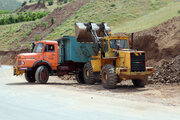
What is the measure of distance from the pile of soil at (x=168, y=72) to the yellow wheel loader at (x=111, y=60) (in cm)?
195

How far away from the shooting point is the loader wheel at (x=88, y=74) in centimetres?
1859

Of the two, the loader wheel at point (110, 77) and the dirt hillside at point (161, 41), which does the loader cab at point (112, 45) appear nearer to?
the loader wheel at point (110, 77)

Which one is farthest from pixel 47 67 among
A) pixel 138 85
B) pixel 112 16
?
pixel 112 16

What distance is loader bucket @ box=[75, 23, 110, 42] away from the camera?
19.3m

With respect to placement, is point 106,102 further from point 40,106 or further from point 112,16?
point 112,16

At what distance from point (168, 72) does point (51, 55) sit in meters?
8.04

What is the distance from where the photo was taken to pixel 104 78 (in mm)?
16656

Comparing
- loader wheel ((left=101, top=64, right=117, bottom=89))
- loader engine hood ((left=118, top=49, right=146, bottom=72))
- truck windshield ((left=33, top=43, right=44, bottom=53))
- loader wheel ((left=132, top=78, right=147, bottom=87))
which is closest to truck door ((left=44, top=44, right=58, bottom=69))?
truck windshield ((left=33, top=43, right=44, bottom=53))

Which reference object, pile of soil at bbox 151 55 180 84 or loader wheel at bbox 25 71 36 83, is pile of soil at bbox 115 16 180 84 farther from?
loader wheel at bbox 25 71 36 83

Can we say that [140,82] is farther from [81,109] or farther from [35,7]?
[35,7]

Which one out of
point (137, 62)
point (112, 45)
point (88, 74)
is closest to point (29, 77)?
point (88, 74)

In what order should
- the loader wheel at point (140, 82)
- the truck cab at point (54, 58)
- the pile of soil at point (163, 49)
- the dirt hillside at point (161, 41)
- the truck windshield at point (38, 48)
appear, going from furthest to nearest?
the dirt hillside at point (161, 41) < the truck windshield at point (38, 48) < the truck cab at point (54, 58) < the pile of soil at point (163, 49) < the loader wheel at point (140, 82)

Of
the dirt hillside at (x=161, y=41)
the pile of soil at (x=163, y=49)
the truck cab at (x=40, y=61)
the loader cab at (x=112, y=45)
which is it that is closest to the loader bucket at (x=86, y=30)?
the truck cab at (x=40, y=61)

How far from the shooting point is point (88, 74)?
19094 mm
